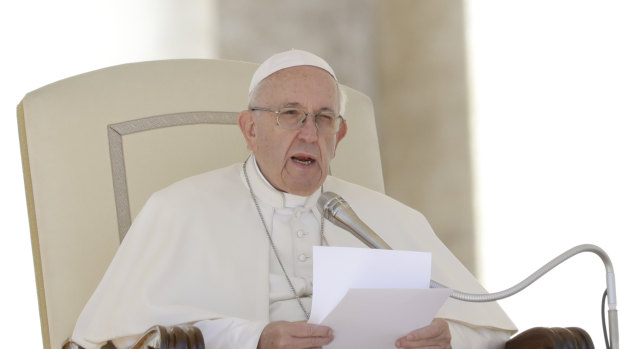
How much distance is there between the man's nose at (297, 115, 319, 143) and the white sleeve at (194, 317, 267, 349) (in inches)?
30.4

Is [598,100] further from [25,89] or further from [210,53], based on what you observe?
[25,89]

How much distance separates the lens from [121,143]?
3174mm

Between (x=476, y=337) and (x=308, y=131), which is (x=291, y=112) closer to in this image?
(x=308, y=131)

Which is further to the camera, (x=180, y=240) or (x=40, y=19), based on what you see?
(x=40, y=19)

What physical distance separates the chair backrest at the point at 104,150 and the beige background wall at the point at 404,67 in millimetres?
1874

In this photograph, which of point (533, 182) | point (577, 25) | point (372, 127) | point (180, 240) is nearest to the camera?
point (180, 240)

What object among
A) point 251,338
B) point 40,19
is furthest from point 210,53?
point 251,338

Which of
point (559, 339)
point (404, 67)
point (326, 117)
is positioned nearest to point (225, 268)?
point (326, 117)

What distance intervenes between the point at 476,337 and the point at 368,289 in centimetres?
95

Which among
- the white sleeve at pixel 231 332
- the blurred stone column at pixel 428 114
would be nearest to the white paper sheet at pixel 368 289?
the white sleeve at pixel 231 332

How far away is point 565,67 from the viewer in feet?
13.9

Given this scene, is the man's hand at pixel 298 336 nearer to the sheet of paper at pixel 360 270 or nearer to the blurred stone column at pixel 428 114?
the sheet of paper at pixel 360 270

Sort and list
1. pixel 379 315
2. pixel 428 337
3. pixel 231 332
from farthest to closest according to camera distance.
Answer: pixel 231 332 < pixel 428 337 < pixel 379 315

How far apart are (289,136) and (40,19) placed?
2.21m
